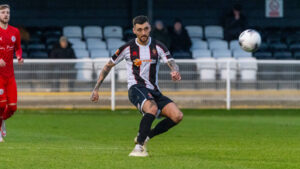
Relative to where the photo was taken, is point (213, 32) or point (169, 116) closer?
point (169, 116)

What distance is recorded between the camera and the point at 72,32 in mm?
26375

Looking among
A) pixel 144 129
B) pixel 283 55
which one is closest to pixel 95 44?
pixel 283 55

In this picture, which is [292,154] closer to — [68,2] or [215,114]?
[215,114]

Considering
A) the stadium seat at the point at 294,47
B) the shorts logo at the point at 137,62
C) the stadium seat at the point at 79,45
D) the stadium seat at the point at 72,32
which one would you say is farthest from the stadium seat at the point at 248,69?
the shorts logo at the point at 137,62

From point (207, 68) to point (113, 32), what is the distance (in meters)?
5.06

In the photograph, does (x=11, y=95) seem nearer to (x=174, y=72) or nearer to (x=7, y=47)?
(x=7, y=47)

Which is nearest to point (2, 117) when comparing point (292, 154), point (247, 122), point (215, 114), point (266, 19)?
point (292, 154)

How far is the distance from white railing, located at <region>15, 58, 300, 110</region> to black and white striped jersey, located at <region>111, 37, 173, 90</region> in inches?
440

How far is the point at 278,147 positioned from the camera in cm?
1155

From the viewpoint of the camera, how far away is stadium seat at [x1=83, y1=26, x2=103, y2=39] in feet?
87.2

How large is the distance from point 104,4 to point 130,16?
110cm

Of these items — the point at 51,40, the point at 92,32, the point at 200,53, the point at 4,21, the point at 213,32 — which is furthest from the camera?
the point at 213,32

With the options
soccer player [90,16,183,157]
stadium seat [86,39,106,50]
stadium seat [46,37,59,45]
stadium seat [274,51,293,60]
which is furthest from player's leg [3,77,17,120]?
stadium seat [274,51,293,60]

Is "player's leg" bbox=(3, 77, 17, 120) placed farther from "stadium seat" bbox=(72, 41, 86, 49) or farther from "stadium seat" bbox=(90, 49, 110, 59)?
"stadium seat" bbox=(72, 41, 86, 49)
